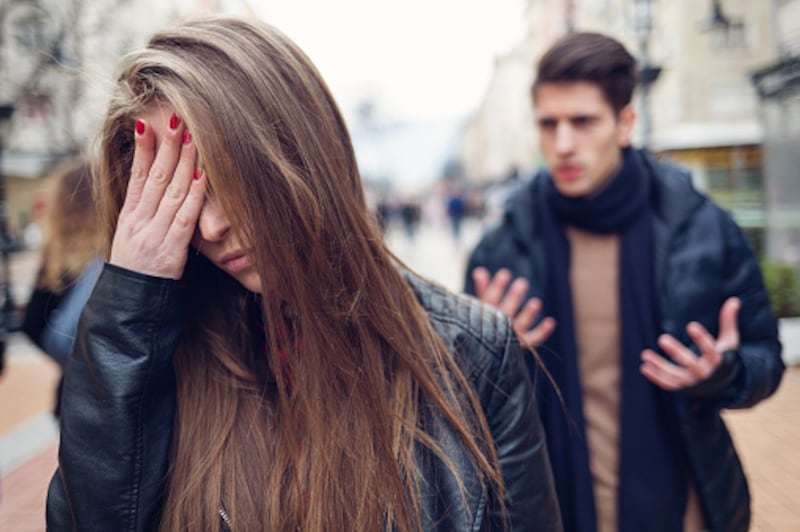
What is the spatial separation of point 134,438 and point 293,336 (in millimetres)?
334

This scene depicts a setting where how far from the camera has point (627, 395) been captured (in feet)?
6.01

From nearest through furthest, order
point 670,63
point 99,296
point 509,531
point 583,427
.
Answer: point 99,296
point 509,531
point 583,427
point 670,63

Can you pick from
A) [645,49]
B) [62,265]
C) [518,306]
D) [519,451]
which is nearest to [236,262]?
[519,451]

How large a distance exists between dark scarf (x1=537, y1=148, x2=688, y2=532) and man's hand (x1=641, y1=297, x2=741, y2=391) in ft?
0.51

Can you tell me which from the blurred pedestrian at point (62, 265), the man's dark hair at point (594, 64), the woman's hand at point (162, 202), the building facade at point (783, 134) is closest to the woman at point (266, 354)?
the woman's hand at point (162, 202)

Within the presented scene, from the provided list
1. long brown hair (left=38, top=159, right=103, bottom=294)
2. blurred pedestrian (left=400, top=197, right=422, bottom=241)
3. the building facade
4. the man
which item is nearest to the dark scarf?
the man

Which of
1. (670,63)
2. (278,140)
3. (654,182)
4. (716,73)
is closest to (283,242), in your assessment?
(278,140)

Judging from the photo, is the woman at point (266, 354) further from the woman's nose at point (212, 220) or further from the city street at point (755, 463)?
the city street at point (755, 463)

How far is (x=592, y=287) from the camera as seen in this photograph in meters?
2.01

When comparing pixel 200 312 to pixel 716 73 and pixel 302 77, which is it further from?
pixel 716 73

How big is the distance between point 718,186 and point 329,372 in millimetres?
8267

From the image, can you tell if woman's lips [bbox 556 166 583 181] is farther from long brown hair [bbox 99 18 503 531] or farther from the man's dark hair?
long brown hair [bbox 99 18 503 531]

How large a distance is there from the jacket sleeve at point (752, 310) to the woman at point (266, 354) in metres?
0.83

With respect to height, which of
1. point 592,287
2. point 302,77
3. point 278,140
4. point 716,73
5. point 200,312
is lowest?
point 592,287
